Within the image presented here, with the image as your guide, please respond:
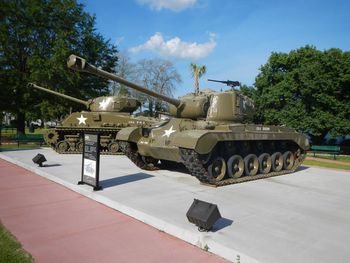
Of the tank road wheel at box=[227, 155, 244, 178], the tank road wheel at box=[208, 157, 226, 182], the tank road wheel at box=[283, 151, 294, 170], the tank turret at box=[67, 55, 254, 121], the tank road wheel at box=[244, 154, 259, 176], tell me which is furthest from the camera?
the tank road wheel at box=[283, 151, 294, 170]

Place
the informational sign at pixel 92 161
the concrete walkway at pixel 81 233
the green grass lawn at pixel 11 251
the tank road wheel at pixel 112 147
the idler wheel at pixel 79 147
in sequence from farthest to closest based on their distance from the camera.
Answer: the idler wheel at pixel 79 147 < the tank road wheel at pixel 112 147 < the informational sign at pixel 92 161 < the concrete walkway at pixel 81 233 < the green grass lawn at pixel 11 251

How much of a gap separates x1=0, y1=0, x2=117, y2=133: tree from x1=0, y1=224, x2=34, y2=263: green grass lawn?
20288mm

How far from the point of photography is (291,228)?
5805 mm

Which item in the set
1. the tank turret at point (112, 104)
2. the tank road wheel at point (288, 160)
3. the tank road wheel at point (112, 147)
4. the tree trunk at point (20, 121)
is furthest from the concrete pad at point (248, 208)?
the tree trunk at point (20, 121)

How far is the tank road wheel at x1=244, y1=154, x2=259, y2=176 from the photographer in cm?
1069

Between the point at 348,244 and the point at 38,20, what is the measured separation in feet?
89.1

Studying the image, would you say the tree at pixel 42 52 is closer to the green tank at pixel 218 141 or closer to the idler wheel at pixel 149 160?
the idler wheel at pixel 149 160

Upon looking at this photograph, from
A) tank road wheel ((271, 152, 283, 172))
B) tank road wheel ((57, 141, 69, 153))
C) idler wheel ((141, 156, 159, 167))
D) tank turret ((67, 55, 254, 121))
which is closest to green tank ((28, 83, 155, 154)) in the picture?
tank road wheel ((57, 141, 69, 153))

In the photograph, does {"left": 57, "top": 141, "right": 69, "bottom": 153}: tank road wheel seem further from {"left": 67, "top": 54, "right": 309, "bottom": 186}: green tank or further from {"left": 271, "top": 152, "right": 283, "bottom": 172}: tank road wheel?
{"left": 271, "top": 152, "right": 283, "bottom": 172}: tank road wheel

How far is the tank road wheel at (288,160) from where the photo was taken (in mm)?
12500

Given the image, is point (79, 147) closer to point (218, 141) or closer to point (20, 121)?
point (218, 141)

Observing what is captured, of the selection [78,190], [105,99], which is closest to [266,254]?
[78,190]

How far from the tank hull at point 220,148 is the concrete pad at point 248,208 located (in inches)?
21.1

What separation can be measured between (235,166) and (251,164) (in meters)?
0.90
